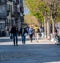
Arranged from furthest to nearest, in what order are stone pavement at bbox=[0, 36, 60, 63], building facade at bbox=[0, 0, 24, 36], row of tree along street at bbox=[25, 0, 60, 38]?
building facade at bbox=[0, 0, 24, 36] → row of tree along street at bbox=[25, 0, 60, 38] → stone pavement at bbox=[0, 36, 60, 63]

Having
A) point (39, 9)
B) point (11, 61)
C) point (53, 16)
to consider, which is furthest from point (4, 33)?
point (11, 61)

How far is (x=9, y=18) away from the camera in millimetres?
90250

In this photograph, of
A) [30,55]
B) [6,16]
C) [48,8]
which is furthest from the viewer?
[6,16]

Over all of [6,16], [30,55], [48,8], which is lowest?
[6,16]

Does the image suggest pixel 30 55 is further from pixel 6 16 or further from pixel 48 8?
pixel 6 16

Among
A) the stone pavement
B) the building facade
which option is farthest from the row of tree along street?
the building facade

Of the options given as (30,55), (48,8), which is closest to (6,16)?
(48,8)

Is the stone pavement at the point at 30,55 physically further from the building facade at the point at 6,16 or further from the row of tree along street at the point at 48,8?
the building facade at the point at 6,16

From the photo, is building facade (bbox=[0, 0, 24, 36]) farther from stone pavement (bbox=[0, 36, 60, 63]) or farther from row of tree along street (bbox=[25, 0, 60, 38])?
stone pavement (bbox=[0, 36, 60, 63])

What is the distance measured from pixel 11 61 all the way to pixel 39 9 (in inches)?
1452

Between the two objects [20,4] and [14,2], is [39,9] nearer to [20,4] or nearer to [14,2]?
[14,2]

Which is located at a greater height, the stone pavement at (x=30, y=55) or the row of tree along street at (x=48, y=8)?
the row of tree along street at (x=48, y=8)

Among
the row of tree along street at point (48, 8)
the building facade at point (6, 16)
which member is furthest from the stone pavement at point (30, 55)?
the building facade at point (6, 16)

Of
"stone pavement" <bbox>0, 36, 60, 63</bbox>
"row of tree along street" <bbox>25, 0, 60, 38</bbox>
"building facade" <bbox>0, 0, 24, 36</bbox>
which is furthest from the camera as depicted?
"building facade" <bbox>0, 0, 24, 36</bbox>
